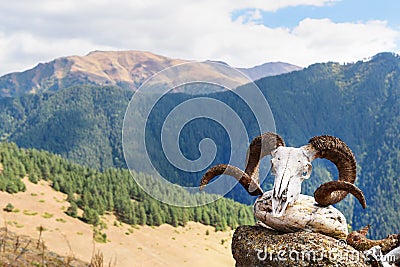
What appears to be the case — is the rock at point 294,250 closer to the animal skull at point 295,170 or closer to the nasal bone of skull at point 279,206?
the nasal bone of skull at point 279,206

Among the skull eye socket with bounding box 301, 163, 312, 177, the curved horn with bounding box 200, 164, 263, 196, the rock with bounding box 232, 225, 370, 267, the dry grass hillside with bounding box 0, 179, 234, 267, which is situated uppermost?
the skull eye socket with bounding box 301, 163, 312, 177

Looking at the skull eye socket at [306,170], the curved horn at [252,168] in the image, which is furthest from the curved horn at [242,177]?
the skull eye socket at [306,170]

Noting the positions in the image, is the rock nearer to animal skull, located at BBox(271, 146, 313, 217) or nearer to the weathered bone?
the weathered bone

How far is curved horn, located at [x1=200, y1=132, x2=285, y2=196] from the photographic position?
777 centimetres

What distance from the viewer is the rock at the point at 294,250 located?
20.2ft

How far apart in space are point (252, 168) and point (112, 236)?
6329cm

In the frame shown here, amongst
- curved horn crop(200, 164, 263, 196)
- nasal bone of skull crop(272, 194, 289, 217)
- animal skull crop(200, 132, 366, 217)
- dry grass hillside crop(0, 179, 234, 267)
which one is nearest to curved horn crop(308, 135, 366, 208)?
animal skull crop(200, 132, 366, 217)

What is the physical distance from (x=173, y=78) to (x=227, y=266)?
48.8m

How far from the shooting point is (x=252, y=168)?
329 inches

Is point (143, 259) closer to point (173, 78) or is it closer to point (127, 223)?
point (127, 223)

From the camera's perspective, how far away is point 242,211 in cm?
10269

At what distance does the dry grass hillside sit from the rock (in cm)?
4686

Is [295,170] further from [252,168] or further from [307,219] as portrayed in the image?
[252,168]

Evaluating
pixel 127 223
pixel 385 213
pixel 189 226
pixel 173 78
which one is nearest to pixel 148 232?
pixel 127 223
